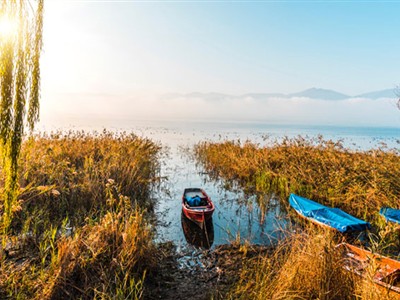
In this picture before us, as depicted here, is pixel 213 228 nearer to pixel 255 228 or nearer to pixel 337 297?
pixel 255 228

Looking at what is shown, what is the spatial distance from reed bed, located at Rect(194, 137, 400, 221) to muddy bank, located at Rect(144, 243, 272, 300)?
6.14 m

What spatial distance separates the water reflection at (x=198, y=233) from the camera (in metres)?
9.65

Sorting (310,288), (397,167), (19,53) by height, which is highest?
(19,53)

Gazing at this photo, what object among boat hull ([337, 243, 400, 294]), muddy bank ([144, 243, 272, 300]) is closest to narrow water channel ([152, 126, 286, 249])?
muddy bank ([144, 243, 272, 300])

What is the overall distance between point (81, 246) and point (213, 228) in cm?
603

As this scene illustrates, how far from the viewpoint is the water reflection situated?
9.65m

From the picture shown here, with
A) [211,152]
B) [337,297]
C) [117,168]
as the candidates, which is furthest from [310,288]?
[211,152]

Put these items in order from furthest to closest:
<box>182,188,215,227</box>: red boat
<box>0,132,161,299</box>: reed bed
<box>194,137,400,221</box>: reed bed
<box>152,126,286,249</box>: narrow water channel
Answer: <box>194,137,400,221</box>: reed bed → <box>182,188,215,227</box>: red boat → <box>152,126,286,249</box>: narrow water channel → <box>0,132,161,299</box>: reed bed

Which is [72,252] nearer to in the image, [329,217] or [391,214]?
[329,217]

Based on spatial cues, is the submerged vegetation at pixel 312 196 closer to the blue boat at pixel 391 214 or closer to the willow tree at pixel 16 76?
the blue boat at pixel 391 214

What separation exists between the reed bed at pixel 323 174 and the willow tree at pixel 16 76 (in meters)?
12.3

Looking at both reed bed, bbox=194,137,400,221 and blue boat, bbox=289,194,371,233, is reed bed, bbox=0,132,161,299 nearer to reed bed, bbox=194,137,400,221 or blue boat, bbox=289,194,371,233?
blue boat, bbox=289,194,371,233

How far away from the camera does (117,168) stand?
12.9 m

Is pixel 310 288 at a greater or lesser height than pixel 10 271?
greater
